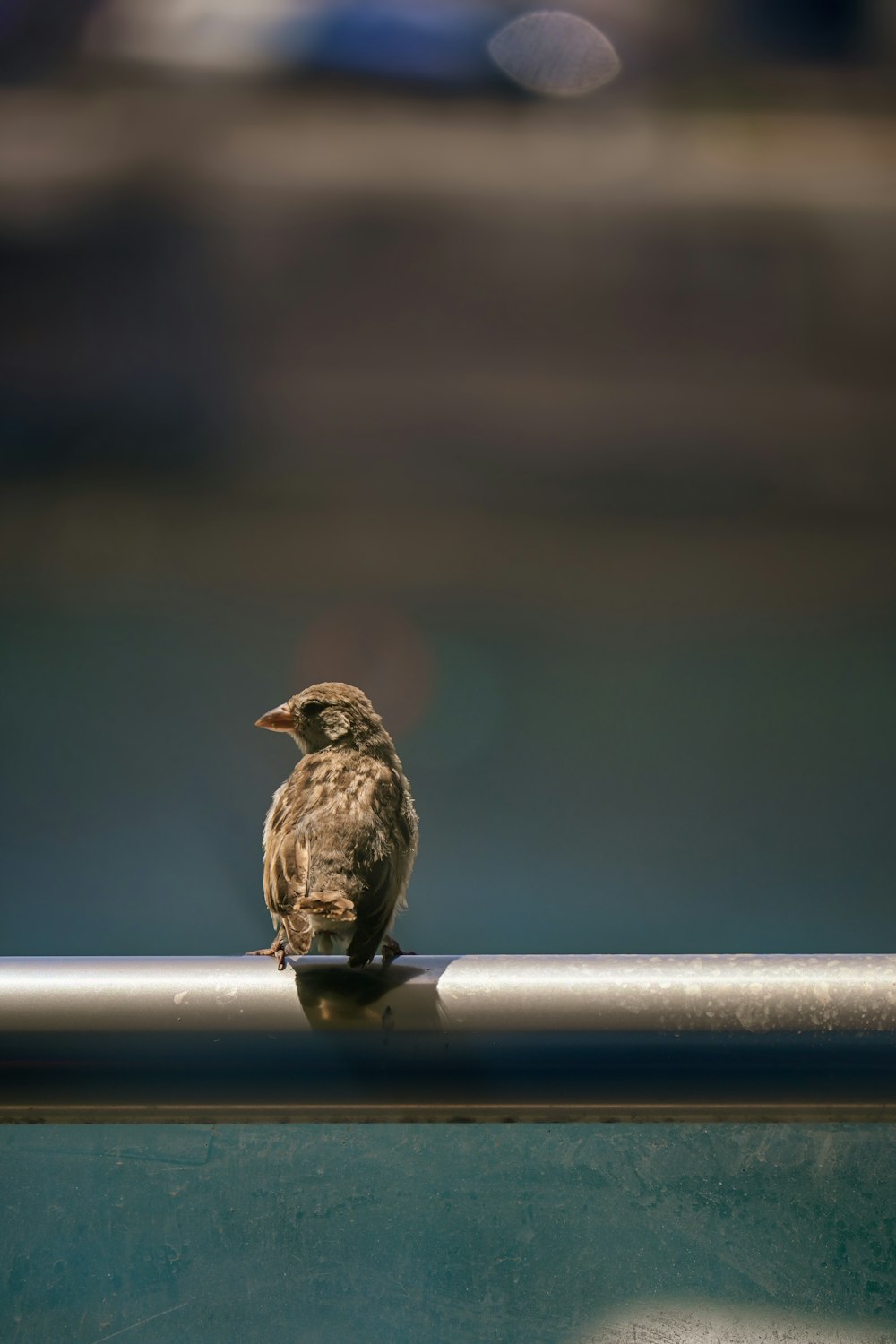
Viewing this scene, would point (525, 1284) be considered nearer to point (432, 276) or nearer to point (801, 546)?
point (432, 276)

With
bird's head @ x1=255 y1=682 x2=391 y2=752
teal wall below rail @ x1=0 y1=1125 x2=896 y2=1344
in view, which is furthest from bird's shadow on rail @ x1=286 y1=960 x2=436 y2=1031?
bird's head @ x1=255 y1=682 x2=391 y2=752

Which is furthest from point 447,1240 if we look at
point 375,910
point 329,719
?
point 329,719

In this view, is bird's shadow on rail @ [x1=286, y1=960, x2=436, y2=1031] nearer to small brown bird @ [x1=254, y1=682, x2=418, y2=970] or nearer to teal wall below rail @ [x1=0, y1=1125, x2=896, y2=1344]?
teal wall below rail @ [x1=0, y1=1125, x2=896, y2=1344]

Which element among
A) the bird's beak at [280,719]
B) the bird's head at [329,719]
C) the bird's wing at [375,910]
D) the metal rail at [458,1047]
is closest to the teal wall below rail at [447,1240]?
the metal rail at [458,1047]

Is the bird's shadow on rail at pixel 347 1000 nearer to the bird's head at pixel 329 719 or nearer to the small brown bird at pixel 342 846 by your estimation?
the small brown bird at pixel 342 846

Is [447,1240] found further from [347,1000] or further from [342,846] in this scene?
[342,846]

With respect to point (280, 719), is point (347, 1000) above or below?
below
